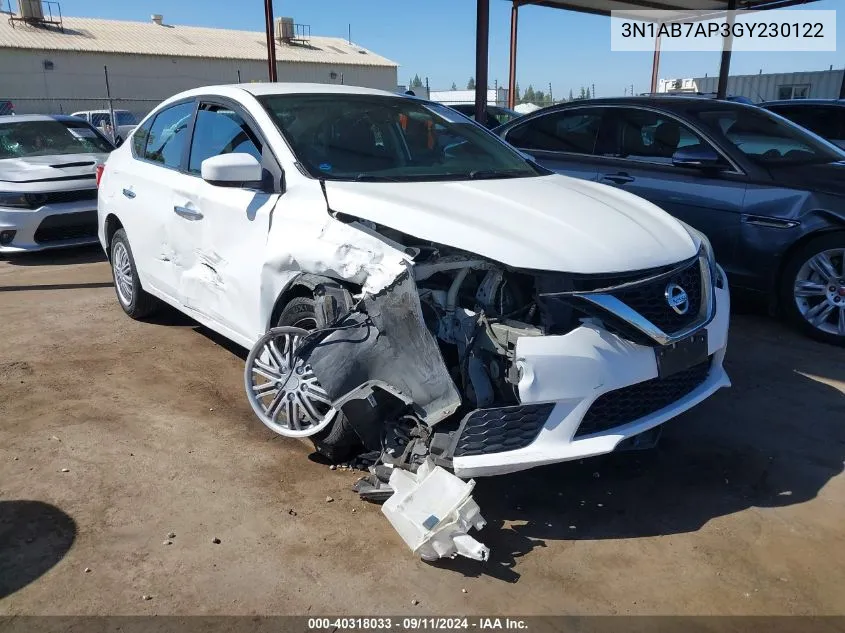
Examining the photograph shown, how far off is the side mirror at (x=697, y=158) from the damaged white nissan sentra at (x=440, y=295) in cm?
191

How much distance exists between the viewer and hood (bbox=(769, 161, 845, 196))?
4973 millimetres

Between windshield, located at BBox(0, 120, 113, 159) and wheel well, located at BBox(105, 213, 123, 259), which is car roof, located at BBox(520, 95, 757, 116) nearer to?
wheel well, located at BBox(105, 213, 123, 259)

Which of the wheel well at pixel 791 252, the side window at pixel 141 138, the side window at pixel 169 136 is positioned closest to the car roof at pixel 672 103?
the wheel well at pixel 791 252

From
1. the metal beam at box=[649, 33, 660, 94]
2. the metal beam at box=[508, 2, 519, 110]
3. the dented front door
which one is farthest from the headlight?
the metal beam at box=[649, 33, 660, 94]

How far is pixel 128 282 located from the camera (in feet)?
18.1

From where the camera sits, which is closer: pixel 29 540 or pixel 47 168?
pixel 29 540

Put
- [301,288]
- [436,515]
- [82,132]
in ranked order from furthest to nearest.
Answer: [82,132] < [301,288] < [436,515]

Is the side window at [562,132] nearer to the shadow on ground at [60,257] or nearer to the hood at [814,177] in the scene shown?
the hood at [814,177]

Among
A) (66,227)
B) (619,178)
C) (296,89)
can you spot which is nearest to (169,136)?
(296,89)

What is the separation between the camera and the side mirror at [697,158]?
5.44 meters

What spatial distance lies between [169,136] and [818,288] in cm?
465

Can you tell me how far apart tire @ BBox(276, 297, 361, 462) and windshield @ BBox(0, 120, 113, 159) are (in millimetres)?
6724

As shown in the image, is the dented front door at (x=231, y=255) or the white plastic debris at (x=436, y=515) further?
the dented front door at (x=231, y=255)

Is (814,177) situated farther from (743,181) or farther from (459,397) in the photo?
(459,397)
